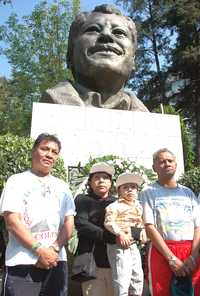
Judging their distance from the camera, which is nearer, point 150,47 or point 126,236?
point 126,236

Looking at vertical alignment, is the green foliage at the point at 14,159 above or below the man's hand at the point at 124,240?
above

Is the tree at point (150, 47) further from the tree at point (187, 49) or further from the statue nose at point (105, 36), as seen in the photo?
the statue nose at point (105, 36)

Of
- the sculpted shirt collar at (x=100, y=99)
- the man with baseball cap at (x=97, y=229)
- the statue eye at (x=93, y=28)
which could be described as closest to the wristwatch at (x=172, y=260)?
the man with baseball cap at (x=97, y=229)

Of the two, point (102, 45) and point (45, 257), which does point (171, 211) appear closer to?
point (45, 257)

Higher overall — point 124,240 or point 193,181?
point 193,181

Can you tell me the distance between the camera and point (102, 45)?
25.9 ft

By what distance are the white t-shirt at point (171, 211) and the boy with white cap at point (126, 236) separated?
0.16 m

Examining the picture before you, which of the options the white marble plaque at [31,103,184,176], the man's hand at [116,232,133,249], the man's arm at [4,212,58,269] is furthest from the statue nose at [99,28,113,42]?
the man's arm at [4,212,58,269]

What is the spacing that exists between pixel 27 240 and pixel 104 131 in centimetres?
486

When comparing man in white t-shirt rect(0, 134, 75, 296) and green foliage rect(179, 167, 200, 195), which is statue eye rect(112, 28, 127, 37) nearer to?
green foliage rect(179, 167, 200, 195)

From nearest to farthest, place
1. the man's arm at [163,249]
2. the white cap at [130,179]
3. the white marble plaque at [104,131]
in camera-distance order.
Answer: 1. the man's arm at [163,249]
2. the white cap at [130,179]
3. the white marble plaque at [104,131]

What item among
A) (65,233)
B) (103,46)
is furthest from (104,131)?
(65,233)

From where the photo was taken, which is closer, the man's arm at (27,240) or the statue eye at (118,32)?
the man's arm at (27,240)

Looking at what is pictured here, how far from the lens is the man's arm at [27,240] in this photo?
2787 millimetres
